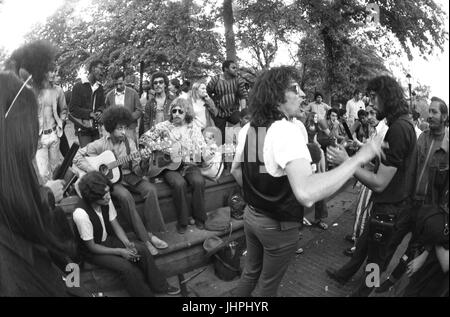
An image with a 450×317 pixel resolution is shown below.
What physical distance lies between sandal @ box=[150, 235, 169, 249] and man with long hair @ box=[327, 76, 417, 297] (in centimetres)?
67

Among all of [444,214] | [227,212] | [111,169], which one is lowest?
[111,169]

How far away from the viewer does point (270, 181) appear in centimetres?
146

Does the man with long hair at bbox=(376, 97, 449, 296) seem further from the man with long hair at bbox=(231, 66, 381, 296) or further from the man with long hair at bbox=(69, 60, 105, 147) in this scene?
the man with long hair at bbox=(69, 60, 105, 147)

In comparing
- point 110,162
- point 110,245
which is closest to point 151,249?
point 110,245

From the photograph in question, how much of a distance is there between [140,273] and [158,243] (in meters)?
0.16

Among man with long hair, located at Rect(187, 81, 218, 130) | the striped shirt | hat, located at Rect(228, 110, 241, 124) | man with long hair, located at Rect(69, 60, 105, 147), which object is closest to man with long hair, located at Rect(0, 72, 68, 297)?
man with long hair, located at Rect(69, 60, 105, 147)

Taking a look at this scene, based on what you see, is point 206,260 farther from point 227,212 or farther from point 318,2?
point 318,2

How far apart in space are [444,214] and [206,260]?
2.61 ft

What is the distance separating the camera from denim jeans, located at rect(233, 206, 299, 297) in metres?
1.51

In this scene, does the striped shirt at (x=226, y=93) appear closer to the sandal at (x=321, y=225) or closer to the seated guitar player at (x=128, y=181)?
the seated guitar player at (x=128, y=181)

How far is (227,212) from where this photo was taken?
1.68m

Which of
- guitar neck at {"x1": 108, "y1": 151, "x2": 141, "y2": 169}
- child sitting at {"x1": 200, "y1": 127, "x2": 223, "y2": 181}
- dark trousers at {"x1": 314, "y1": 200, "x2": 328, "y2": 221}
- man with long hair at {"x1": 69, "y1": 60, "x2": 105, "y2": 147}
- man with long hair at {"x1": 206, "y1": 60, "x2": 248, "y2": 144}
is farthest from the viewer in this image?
man with long hair at {"x1": 206, "y1": 60, "x2": 248, "y2": 144}

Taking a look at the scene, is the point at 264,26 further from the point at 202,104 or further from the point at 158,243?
the point at 202,104
